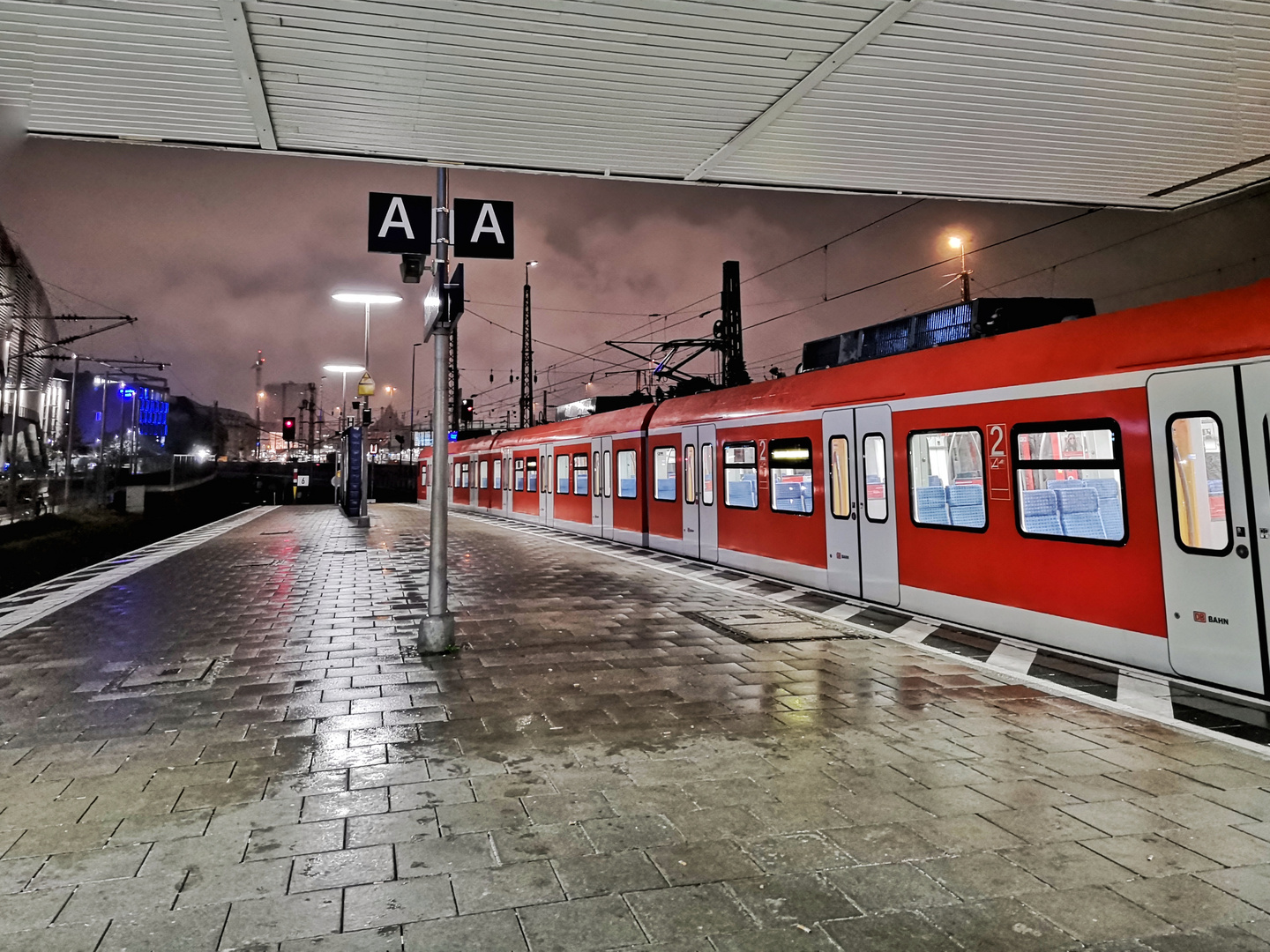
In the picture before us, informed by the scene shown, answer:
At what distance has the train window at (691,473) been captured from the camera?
13.0m

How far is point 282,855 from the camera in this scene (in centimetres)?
299

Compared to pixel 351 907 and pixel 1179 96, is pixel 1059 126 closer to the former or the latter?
pixel 1179 96

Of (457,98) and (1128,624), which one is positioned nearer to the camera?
(457,98)

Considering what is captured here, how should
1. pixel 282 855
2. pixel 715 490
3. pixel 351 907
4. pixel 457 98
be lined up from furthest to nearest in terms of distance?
pixel 715 490, pixel 457 98, pixel 282 855, pixel 351 907

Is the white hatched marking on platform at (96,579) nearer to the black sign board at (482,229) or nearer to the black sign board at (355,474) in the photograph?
the black sign board at (355,474)

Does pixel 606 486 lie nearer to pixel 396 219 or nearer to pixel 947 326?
pixel 947 326

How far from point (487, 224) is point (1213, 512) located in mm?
6587

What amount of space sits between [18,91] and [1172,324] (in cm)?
904

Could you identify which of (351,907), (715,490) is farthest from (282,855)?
(715,490)

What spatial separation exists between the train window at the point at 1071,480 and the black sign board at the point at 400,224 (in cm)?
606

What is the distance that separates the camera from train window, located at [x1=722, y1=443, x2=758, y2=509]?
11.2m

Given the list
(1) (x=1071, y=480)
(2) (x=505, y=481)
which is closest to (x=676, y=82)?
(1) (x=1071, y=480)

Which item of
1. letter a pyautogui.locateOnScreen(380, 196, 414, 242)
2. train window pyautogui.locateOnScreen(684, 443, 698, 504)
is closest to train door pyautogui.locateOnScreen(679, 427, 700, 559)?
train window pyautogui.locateOnScreen(684, 443, 698, 504)

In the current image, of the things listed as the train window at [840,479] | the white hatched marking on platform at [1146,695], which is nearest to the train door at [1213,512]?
the white hatched marking on platform at [1146,695]
